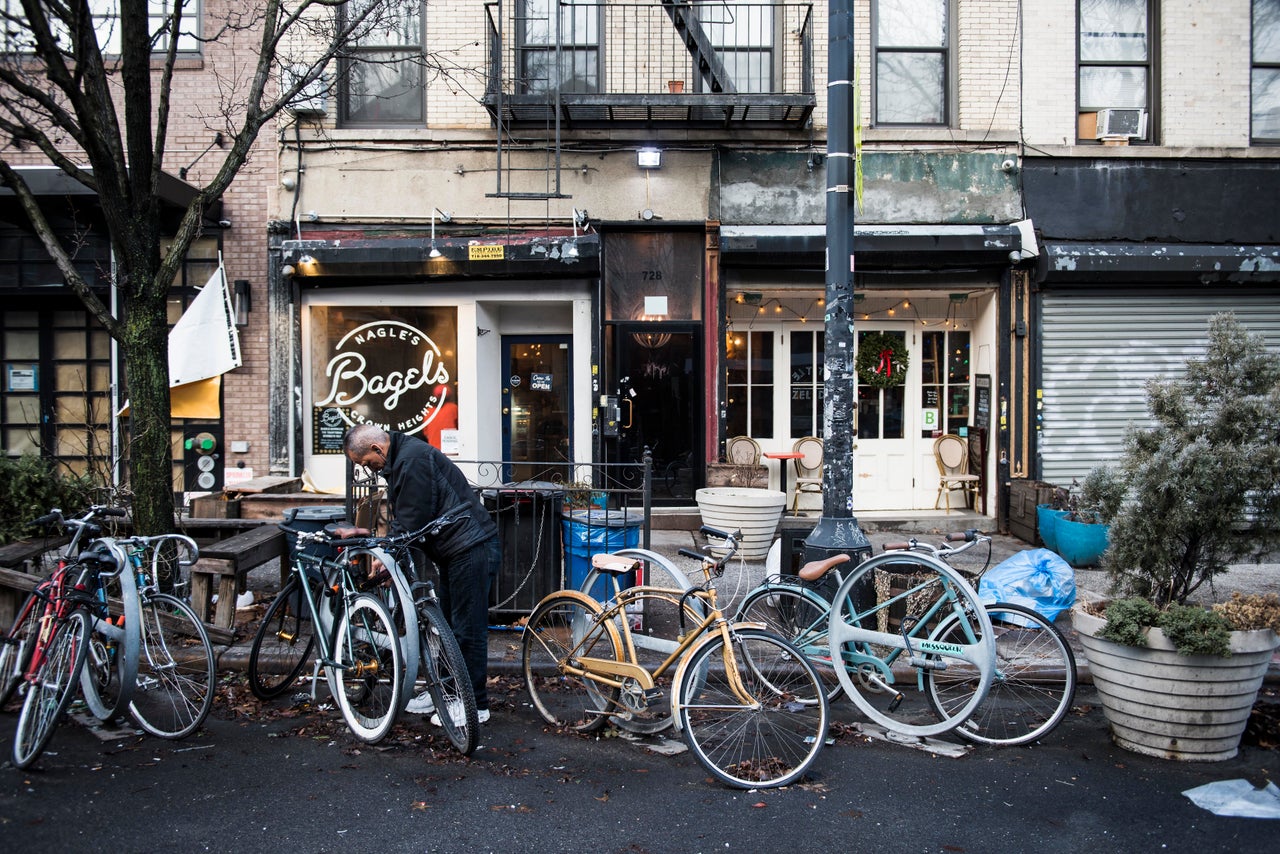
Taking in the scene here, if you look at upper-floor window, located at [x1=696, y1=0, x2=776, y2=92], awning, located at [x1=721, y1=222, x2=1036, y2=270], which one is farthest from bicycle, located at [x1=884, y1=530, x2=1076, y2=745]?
upper-floor window, located at [x1=696, y1=0, x2=776, y2=92]

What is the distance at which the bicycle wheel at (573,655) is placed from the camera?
16.5 feet

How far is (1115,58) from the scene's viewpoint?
11055mm

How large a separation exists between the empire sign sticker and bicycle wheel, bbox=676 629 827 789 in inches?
279

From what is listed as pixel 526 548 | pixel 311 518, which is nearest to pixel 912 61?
pixel 526 548

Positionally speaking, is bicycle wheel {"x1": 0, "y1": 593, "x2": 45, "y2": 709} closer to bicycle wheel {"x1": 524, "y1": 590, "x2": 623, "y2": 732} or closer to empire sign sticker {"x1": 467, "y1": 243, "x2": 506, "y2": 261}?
bicycle wheel {"x1": 524, "y1": 590, "x2": 623, "y2": 732}

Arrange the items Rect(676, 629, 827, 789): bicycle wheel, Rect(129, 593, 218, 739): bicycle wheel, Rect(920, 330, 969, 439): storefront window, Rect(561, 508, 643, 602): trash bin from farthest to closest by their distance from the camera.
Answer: Rect(920, 330, 969, 439): storefront window < Rect(561, 508, 643, 602): trash bin < Rect(129, 593, 218, 739): bicycle wheel < Rect(676, 629, 827, 789): bicycle wheel

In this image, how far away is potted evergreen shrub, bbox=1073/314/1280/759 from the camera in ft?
15.0

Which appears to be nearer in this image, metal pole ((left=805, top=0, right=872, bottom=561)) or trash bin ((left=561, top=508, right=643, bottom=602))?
metal pole ((left=805, top=0, right=872, bottom=561))

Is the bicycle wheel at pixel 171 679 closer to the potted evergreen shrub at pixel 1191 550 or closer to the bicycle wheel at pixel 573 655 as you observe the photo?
the bicycle wheel at pixel 573 655

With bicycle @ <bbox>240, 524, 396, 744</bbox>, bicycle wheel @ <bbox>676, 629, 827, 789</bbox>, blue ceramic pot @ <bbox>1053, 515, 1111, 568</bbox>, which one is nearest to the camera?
bicycle wheel @ <bbox>676, 629, 827, 789</bbox>

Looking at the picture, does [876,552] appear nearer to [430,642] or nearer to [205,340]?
[430,642]

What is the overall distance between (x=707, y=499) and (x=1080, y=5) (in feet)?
26.3

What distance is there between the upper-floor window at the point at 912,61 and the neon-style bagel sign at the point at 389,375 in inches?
251

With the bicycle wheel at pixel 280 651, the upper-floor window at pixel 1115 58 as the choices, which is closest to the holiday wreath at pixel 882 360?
the upper-floor window at pixel 1115 58
